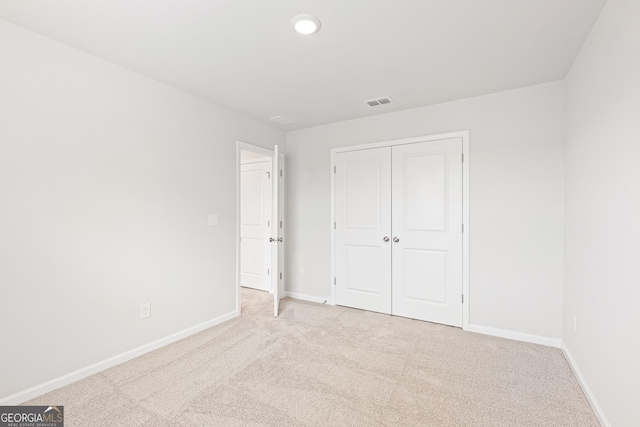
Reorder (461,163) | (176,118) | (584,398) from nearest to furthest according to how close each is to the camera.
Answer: (584,398) < (176,118) < (461,163)

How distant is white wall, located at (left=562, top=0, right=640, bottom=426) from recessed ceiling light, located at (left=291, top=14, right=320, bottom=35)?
1598 mm

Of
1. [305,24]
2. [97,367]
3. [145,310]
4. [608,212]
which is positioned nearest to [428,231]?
[608,212]

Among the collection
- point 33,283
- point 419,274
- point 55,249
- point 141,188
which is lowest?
point 419,274

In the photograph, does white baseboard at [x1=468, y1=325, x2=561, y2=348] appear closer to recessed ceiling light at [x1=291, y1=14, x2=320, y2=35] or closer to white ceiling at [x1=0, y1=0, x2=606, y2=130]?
white ceiling at [x1=0, y1=0, x2=606, y2=130]

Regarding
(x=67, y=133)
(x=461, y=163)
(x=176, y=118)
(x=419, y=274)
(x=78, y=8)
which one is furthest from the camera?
(x=419, y=274)

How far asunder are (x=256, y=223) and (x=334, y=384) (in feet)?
9.79

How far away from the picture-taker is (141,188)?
8.41 feet

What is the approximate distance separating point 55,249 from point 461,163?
3.65 metres

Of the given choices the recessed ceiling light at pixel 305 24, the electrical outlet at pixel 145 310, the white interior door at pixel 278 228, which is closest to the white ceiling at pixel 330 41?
the recessed ceiling light at pixel 305 24

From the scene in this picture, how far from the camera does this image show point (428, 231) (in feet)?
10.9

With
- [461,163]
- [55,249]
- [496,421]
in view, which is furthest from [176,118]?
[496,421]

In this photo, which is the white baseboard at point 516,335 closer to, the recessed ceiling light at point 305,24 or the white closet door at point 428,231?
the white closet door at point 428,231

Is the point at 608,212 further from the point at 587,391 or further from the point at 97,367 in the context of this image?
the point at 97,367

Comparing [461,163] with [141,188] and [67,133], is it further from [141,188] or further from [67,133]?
[67,133]
